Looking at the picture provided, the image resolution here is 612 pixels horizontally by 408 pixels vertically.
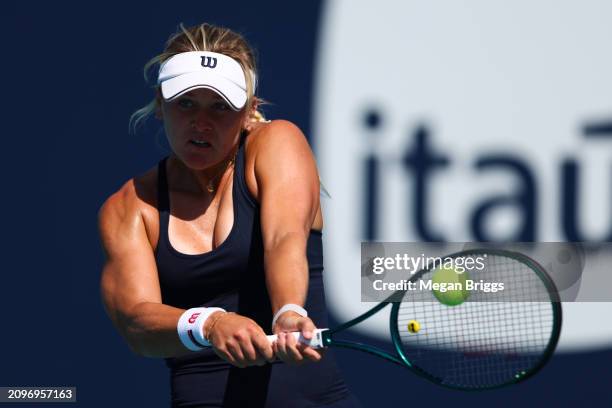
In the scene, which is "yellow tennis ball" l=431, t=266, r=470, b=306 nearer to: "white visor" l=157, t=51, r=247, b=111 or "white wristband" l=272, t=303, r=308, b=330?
"white wristband" l=272, t=303, r=308, b=330

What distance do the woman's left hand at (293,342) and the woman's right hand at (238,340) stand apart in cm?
2

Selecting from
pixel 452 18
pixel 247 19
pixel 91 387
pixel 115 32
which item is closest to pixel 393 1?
pixel 452 18

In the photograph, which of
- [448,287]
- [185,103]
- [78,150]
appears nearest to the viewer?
[185,103]

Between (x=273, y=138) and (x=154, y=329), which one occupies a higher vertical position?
(x=273, y=138)

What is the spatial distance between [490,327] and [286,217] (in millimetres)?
794

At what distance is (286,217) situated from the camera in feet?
9.07

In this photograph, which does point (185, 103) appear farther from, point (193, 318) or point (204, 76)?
point (193, 318)

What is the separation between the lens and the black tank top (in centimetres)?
279

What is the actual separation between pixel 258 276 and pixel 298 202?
196 mm

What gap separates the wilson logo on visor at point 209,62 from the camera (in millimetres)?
2826

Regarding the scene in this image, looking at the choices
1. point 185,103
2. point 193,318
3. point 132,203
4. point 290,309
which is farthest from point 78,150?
point 290,309

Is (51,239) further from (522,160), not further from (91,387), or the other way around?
(522,160)

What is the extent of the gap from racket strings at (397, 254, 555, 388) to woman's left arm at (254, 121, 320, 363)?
15.1 inches

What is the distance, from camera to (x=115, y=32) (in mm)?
4727
